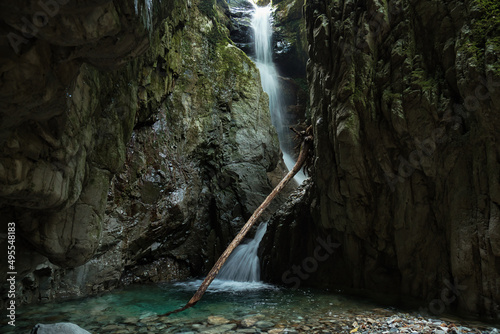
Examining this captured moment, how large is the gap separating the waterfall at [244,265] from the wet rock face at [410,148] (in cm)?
304

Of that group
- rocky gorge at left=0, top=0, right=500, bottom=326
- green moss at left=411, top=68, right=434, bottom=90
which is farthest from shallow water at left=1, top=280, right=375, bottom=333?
green moss at left=411, top=68, right=434, bottom=90

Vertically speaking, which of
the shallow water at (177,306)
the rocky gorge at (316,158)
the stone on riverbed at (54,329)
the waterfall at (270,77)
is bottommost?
the shallow water at (177,306)

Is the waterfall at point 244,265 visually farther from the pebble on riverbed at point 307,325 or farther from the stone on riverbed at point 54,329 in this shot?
the stone on riverbed at point 54,329

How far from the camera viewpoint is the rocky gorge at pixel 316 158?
3490 millimetres

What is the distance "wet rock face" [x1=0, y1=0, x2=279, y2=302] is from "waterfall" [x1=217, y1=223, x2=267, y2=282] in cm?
86

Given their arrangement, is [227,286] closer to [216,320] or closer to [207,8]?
[216,320]

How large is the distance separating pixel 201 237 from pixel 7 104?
1028cm

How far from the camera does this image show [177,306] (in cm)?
716

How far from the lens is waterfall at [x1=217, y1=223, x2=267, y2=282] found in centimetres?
1115

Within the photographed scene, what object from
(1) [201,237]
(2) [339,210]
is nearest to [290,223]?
(2) [339,210]

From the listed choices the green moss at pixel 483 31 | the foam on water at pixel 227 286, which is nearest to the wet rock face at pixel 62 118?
the foam on water at pixel 227 286

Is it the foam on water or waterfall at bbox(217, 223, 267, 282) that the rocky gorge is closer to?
waterfall at bbox(217, 223, 267, 282)

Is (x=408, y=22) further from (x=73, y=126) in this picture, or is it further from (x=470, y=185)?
(x=73, y=126)

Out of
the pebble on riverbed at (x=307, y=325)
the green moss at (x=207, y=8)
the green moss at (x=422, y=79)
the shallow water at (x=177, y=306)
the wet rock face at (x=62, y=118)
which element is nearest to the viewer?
the wet rock face at (x=62, y=118)
